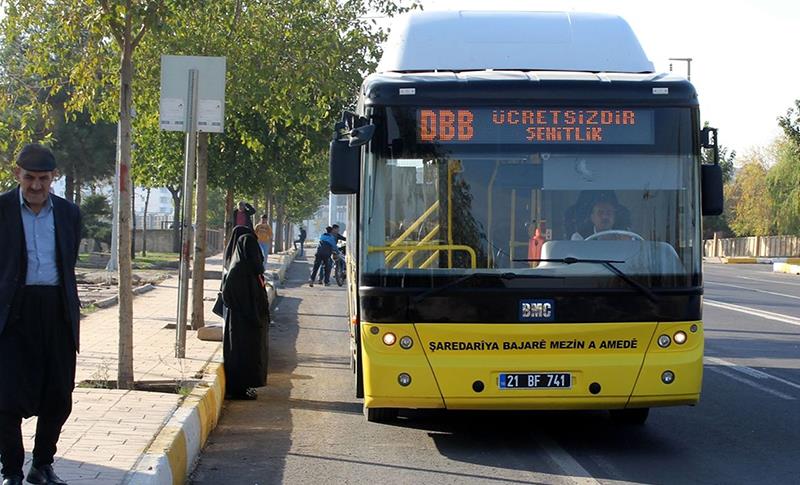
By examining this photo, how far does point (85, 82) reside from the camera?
10898 millimetres

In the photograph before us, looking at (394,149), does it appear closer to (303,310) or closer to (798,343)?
(798,343)

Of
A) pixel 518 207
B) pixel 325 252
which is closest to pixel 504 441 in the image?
pixel 518 207

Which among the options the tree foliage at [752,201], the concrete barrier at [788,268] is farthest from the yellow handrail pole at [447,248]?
the tree foliage at [752,201]

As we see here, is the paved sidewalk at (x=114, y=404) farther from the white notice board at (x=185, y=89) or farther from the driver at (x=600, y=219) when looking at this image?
the driver at (x=600, y=219)

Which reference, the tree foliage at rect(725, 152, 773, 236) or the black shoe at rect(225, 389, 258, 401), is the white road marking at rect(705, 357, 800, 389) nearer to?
the black shoe at rect(225, 389, 258, 401)

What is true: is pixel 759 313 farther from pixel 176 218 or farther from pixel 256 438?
pixel 176 218

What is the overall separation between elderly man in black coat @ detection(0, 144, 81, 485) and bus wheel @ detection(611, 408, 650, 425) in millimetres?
4950

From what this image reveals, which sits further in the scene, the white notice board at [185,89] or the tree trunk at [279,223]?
the tree trunk at [279,223]

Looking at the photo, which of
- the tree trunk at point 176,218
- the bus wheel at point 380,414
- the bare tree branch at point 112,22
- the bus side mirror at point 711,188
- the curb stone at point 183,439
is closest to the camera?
the curb stone at point 183,439

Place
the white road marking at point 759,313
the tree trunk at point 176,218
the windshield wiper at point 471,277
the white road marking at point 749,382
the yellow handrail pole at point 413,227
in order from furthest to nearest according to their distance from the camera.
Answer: the tree trunk at point 176,218 < the white road marking at point 759,313 < the white road marking at point 749,382 < the yellow handrail pole at point 413,227 < the windshield wiper at point 471,277

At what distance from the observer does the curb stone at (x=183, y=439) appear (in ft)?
20.8

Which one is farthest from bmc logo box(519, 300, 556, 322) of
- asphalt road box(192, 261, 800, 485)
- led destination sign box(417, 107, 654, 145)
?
led destination sign box(417, 107, 654, 145)

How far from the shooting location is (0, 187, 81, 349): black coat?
5934 mm

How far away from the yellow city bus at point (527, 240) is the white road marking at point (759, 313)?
39.6 feet
